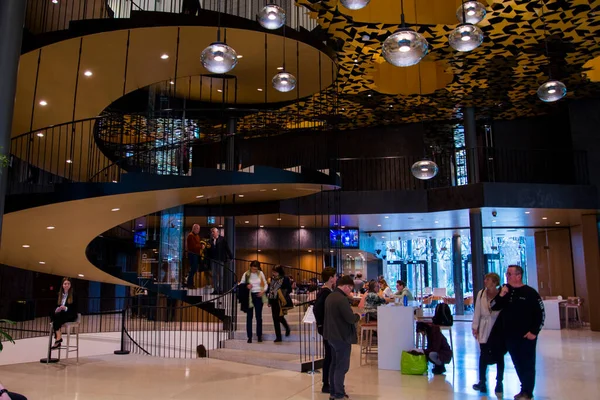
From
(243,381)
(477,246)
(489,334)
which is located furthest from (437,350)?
(477,246)

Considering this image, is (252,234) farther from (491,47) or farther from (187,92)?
(491,47)

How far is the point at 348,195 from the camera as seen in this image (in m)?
16.6

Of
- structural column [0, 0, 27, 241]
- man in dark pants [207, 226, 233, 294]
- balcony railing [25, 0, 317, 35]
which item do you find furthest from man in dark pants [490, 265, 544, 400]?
man in dark pants [207, 226, 233, 294]

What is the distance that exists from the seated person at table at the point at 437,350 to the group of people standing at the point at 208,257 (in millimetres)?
5247

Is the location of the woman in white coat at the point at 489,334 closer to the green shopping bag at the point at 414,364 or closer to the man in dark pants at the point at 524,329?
the man in dark pants at the point at 524,329

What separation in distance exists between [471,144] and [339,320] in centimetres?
1185

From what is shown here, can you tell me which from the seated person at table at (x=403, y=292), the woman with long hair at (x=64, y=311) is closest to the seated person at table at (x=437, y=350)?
the seated person at table at (x=403, y=292)

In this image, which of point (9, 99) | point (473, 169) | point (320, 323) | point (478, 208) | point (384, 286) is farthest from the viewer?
point (473, 169)

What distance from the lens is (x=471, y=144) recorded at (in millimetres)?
16438

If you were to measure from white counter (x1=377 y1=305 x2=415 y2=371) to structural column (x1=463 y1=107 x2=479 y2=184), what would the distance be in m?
9.03

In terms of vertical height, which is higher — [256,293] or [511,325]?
[256,293]

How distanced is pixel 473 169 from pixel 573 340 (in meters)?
5.93

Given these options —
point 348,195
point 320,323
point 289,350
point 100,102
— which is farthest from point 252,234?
point 320,323

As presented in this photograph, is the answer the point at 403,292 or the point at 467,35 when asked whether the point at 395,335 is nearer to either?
the point at 403,292
